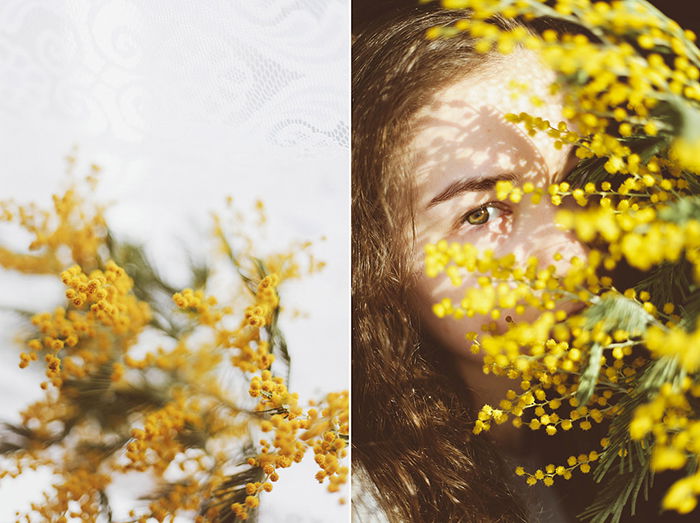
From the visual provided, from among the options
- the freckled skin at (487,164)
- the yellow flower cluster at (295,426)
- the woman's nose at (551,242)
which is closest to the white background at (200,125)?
the yellow flower cluster at (295,426)

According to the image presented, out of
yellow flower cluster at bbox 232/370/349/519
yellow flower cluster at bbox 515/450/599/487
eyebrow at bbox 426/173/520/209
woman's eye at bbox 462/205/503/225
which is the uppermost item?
eyebrow at bbox 426/173/520/209

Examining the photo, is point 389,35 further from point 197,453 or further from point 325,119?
point 197,453

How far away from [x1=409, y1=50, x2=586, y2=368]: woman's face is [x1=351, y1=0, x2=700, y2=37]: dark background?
0.16m

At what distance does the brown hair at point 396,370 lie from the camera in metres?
0.98

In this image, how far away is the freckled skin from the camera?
933mm

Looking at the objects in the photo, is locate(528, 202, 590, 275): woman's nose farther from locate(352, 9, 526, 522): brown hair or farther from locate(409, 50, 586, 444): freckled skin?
locate(352, 9, 526, 522): brown hair

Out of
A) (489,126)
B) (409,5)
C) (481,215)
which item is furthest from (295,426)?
(409,5)

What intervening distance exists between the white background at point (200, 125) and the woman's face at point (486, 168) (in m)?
0.13

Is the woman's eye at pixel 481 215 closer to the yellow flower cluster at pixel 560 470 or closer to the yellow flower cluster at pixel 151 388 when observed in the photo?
the yellow flower cluster at pixel 151 388

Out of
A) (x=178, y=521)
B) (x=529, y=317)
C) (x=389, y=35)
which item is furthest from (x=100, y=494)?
(x=389, y=35)

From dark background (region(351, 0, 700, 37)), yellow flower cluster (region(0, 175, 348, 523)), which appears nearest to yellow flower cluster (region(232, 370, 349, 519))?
yellow flower cluster (region(0, 175, 348, 523))

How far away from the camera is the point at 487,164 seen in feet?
3.07

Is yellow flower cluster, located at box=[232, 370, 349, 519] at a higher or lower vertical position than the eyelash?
lower

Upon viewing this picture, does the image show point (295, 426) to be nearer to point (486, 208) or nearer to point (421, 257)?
point (421, 257)
